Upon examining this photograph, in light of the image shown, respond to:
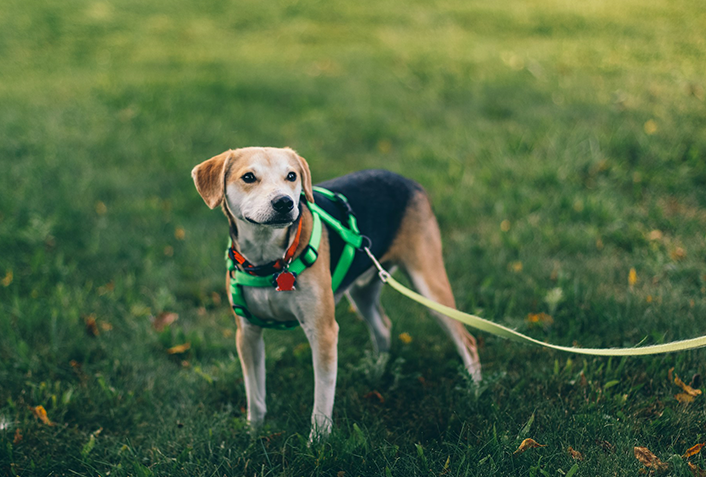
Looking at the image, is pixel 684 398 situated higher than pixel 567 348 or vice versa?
pixel 567 348

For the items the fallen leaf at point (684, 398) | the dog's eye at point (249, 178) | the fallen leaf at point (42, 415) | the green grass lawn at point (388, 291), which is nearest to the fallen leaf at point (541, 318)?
the green grass lawn at point (388, 291)

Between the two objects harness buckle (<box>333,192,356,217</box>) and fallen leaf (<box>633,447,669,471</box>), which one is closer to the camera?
fallen leaf (<box>633,447,669,471</box>)

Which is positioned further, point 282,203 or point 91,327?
point 91,327

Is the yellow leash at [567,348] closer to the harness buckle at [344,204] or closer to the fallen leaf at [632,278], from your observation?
the harness buckle at [344,204]

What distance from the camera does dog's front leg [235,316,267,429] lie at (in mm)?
3156

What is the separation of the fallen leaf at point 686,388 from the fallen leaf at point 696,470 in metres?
0.60

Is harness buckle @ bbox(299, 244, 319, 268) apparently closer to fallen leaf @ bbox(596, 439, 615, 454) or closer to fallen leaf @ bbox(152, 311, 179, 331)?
fallen leaf @ bbox(596, 439, 615, 454)

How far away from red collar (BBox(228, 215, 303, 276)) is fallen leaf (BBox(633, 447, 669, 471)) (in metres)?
2.09

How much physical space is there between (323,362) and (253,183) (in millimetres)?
1067

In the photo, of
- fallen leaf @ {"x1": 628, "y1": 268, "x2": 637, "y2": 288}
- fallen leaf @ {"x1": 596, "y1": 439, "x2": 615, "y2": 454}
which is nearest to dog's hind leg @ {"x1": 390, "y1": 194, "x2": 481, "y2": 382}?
fallen leaf @ {"x1": 596, "y1": 439, "x2": 615, "y2": 454}

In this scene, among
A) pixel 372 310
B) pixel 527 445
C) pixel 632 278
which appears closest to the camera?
pixel 527 445

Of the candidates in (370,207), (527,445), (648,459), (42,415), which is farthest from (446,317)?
(42,415)

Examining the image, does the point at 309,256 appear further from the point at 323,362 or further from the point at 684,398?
the point at 684,398

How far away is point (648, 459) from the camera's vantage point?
8.88ft
